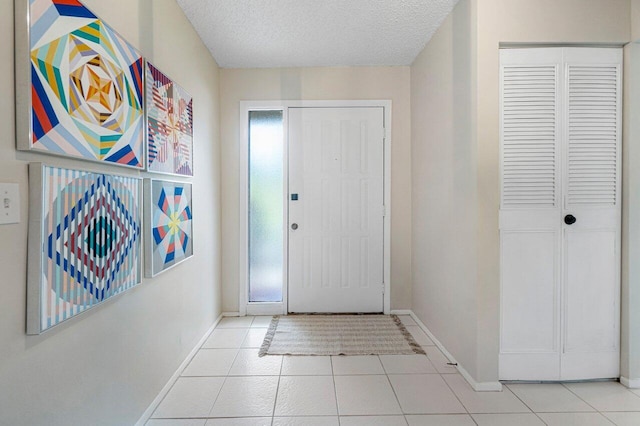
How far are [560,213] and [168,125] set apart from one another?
2530 mm

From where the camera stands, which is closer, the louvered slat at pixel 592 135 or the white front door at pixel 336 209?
the louvered slat at pixel 592 135

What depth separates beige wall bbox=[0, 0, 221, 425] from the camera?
1.04m

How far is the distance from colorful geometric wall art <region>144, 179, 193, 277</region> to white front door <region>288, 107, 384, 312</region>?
1.33 m

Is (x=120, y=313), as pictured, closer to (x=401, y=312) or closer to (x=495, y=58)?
(x=495, y=58)

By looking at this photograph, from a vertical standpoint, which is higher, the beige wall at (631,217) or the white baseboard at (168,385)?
the beige wall at (631,217)

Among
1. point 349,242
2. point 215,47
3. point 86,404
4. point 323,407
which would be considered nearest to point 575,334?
point 323,407

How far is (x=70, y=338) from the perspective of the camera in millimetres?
1298

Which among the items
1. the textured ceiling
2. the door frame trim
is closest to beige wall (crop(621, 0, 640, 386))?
the textured ceiling

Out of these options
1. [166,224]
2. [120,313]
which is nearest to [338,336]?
[166,224]

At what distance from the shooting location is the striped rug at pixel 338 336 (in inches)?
110

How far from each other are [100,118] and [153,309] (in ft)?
3.62

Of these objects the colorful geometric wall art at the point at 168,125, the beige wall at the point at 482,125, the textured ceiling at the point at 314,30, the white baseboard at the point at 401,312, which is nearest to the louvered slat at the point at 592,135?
the beige wall at the point at 482,125

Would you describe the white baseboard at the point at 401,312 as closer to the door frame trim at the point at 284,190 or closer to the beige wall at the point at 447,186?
the door frame trim at the point at 284,190

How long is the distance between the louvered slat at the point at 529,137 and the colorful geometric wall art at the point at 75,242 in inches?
85.7
